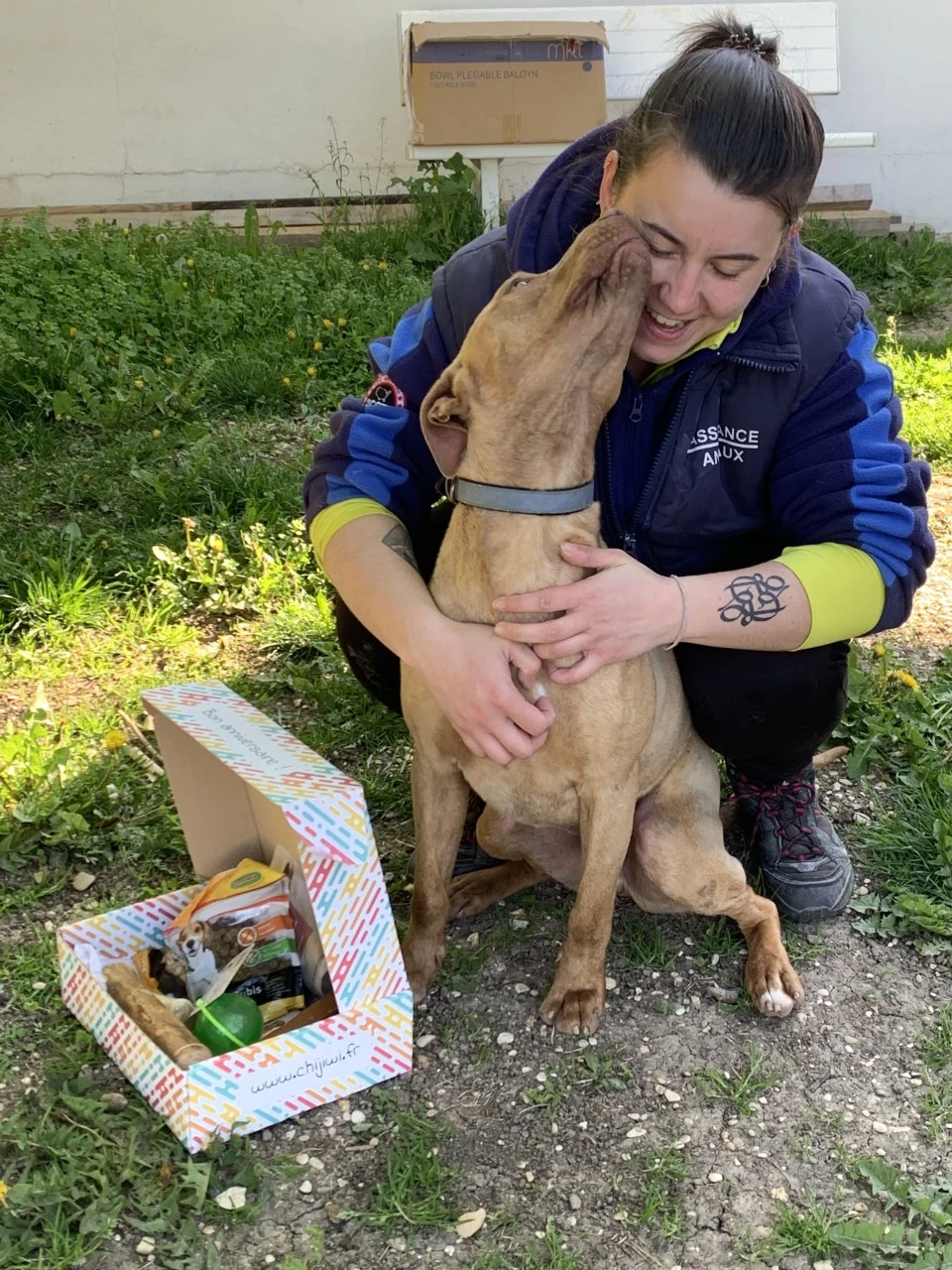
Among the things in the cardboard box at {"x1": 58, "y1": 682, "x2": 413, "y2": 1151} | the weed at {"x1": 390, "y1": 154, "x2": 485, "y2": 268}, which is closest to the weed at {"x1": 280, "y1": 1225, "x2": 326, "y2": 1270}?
the cardboard box at {"x1": 58, "y1": 682, "x2": 413, "y2": 1151}

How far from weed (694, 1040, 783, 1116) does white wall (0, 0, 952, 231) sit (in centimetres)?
723

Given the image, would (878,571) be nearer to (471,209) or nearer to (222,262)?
(222,262)

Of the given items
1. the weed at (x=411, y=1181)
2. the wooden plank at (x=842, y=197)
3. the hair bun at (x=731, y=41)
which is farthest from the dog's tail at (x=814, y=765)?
the wooden plank at (x=842, y=197)

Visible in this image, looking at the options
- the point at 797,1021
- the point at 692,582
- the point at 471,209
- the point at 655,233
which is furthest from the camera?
the point at 471,209

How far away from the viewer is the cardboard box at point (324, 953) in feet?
7.86

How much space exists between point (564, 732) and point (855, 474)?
2.90ft

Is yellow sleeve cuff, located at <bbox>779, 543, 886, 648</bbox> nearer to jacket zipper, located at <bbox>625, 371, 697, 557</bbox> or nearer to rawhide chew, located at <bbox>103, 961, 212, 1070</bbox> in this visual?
jacket zipper, located at <bbox>625, 371, 697, 557</bbox>

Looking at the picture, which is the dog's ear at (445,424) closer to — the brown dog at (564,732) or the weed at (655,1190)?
the brown dog at (564,732)

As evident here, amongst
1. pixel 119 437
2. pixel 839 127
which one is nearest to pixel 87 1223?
pixel 119 437

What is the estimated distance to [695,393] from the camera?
111 inches

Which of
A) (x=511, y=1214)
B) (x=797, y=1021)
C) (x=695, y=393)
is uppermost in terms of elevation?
(x=695, y=393)

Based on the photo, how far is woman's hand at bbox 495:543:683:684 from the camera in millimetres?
2520

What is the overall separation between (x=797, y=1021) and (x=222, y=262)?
5473mm

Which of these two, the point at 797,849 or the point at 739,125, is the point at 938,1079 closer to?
the point at 797,849
